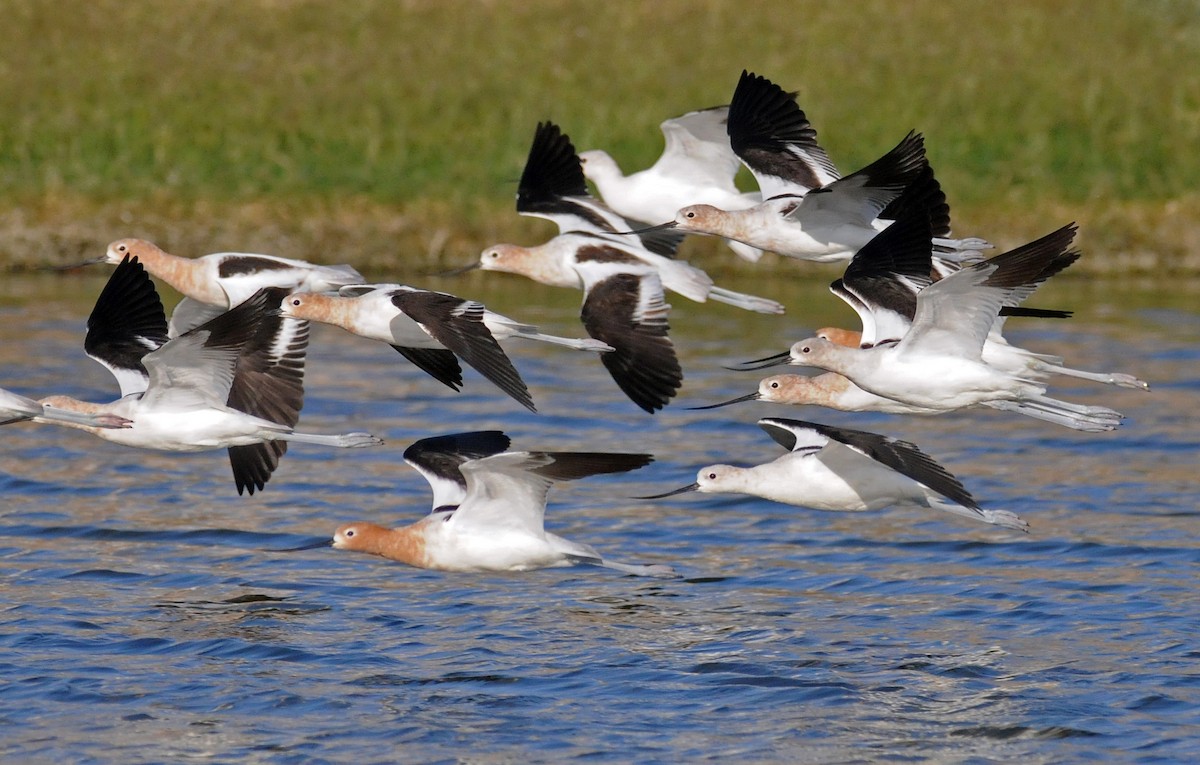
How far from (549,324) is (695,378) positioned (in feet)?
7.53

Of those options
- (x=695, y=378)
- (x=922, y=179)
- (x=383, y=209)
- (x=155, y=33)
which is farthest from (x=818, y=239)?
(x=155, y=33)

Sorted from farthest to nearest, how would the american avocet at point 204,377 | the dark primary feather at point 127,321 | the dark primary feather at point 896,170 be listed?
the dark primary feather at point 127,321 < the american avocet at point 204,377 < the dark primary feather at point 896,170

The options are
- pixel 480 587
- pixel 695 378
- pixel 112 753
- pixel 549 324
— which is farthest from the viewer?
pixel 549 324

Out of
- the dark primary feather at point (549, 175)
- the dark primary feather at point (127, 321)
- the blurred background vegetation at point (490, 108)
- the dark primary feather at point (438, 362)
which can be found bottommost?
the dark primary feather at point (438, 362)

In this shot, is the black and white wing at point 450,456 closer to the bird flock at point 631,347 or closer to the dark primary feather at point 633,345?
the bird flock at point 631,347

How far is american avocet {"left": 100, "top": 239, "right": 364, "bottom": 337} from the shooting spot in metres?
12.7

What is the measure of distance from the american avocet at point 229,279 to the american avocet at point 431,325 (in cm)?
36

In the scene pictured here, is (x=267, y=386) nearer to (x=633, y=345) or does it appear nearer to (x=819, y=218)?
(x=633, y=345)

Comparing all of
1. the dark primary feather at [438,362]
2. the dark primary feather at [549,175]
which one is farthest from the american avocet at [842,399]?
the dark primary feather at [549,175]

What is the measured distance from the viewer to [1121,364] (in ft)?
71.4

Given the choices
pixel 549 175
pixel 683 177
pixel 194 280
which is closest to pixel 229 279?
pixel 194 280

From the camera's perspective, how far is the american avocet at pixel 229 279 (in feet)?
41.7

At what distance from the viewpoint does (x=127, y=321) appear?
12172 millimetres

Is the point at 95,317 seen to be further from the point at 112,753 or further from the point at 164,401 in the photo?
the point at 112,753
